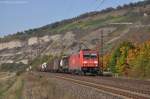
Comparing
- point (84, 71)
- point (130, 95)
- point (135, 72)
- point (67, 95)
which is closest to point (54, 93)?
point (67, 95)

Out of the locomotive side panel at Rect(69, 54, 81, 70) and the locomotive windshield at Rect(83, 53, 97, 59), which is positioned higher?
the locomotive windshield at Rect(83, 53, 97, 59)

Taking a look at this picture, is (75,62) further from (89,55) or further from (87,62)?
(87,62)

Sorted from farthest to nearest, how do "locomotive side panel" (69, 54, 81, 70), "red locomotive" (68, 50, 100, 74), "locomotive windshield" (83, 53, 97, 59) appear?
1. "locomotive side panel" (69, 54, 81, 70)
2. "locomotive windshield" (83, 53, 97, 59)
3. "red locomotive" (68, 50, 100, 74)

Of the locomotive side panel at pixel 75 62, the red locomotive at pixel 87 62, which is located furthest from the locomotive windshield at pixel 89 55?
the locomotive side panel at pixel 75 62

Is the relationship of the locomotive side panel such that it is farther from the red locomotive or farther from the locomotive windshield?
the locomotive windshield

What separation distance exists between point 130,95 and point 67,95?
676 centimetres

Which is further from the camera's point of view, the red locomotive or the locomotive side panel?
the locomotive side panel

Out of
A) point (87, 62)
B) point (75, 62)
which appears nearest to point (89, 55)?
point (87, 62)

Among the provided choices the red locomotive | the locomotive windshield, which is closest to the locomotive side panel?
the red locomotive

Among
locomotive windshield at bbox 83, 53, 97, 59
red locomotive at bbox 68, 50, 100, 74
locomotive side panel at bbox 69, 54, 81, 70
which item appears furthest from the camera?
locomotive side panel at bbox 69, 54, 81, 70

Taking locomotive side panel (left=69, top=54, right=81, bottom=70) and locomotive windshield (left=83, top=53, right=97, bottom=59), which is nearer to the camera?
locomotive windshield (left=83, top=53, right=97, bottom=59)

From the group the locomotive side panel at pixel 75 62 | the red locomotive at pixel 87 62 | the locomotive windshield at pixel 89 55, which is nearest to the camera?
the red locomotive at pixel 87 62

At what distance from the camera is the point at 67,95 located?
36844mm

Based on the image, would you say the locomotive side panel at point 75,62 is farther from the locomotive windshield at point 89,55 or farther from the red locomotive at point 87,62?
the locomotive windshield at point 89,55
